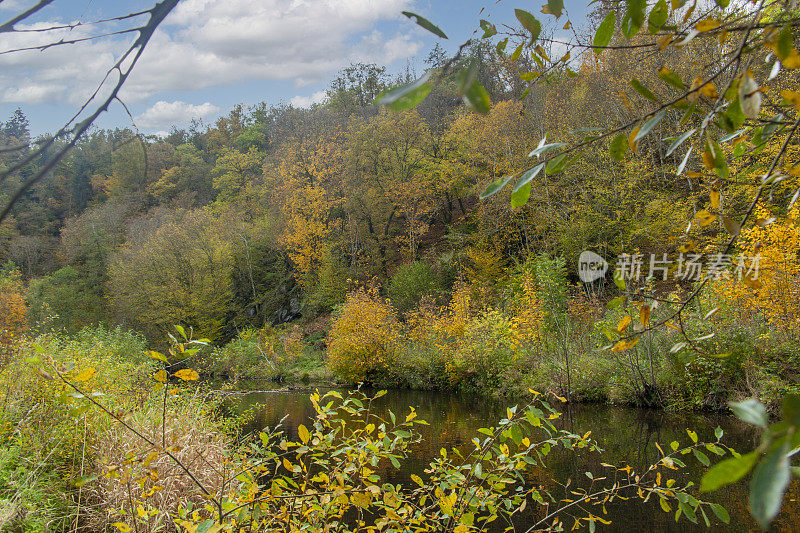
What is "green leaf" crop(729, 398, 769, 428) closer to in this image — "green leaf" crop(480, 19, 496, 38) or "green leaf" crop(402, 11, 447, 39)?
"green leaf" crop(402, 11, 447, 39)

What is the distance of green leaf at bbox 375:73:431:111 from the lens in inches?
18.2

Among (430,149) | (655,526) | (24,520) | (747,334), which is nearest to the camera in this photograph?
(24,520)

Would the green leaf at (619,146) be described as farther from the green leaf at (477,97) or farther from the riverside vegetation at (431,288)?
the green leaf at (477,97)

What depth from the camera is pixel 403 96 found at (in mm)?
475

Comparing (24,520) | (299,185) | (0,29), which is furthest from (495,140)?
(0,29)

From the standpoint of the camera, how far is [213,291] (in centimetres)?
2533

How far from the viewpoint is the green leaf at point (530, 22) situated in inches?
31.2

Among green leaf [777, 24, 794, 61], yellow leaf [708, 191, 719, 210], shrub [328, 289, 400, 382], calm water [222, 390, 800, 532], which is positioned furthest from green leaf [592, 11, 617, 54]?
shrub [328, 289, 400, 382]

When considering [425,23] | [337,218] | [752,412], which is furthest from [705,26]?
[337,218]

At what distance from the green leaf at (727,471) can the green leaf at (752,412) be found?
0.12 feet

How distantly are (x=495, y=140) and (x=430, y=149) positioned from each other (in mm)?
5228

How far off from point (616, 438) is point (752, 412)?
792 cm

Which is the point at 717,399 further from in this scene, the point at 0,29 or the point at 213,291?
the point at 213,291

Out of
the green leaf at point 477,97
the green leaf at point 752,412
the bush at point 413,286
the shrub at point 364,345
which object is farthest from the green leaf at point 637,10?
the bush at point 413,286
